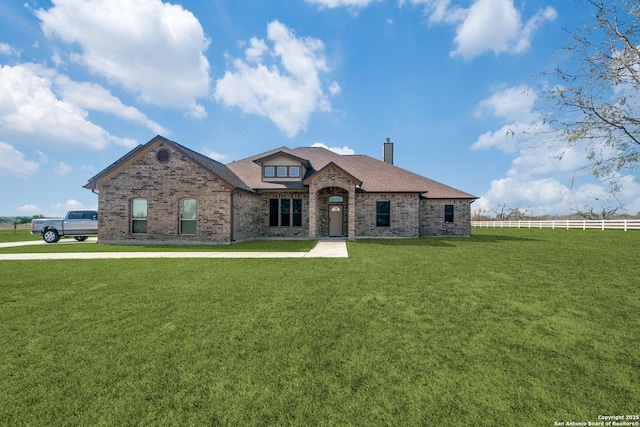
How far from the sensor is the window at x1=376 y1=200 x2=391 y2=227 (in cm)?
1969

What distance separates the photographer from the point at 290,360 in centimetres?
346

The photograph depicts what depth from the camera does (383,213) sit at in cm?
1975

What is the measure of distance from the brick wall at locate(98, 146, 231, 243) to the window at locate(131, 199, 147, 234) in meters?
0.23

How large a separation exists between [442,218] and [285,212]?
1169 centimetres

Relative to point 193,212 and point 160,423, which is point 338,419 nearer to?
point 160,423

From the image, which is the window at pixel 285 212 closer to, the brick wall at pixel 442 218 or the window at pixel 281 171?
the window at pixel 281 171

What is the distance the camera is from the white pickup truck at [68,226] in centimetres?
1823

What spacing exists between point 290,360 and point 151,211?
16135 millimetres

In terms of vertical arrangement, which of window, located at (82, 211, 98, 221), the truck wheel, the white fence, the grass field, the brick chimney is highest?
the brick chimney

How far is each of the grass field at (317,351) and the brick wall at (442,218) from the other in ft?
45.1

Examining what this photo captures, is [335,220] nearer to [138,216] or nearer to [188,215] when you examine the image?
[188,215]

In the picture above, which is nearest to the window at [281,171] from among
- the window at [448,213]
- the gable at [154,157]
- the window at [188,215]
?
the gable at [154,157]

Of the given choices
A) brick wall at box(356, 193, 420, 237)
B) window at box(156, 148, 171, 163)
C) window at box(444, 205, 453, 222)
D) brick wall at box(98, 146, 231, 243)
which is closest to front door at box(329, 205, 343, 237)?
brick wall at box(356, 193, 420, 237)

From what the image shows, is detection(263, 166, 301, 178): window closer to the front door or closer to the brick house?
the brick house
